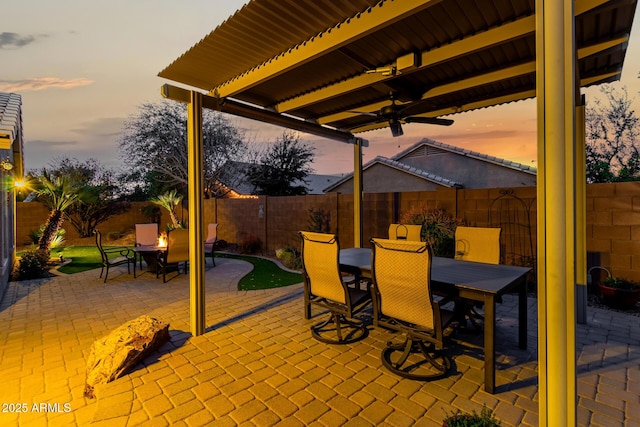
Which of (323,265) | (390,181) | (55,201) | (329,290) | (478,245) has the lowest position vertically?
(329,290)

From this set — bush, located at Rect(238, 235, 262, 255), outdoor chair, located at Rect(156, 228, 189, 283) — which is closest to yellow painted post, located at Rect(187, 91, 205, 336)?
outdoor chair, located at Rect(156, 228, 189, 283)

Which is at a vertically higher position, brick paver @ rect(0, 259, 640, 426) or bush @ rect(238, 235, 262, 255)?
bush @ rect(238, 235, 262, 255)

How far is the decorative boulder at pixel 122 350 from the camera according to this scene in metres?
2.63

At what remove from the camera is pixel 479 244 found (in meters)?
4.12

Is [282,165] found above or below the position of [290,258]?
above

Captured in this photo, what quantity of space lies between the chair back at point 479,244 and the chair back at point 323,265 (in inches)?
83.9

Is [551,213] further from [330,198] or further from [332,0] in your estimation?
[330,198]

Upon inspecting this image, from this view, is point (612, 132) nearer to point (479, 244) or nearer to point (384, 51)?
point (479, 244)

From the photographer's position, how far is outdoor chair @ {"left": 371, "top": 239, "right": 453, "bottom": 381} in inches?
96.3

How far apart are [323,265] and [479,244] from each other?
2313mm

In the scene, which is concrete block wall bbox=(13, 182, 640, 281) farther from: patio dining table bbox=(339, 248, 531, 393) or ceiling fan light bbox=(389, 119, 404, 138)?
patio dining table bbox=(339, 248, 531, 393)

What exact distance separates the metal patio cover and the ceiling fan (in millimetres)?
280

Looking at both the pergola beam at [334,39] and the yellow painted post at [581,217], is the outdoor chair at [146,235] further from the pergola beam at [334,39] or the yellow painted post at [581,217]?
the yellow painted post at [581,217]

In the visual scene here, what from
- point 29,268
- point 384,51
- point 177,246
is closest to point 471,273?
point 384,51
